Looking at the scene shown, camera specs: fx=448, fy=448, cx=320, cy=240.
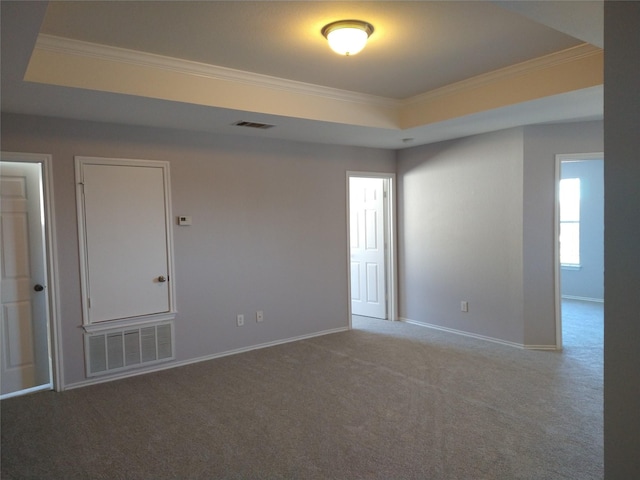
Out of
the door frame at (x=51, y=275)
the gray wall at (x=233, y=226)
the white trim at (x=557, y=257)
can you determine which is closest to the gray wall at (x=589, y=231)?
the white trim at (x=557, y=257)

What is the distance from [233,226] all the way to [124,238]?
110 centimetres

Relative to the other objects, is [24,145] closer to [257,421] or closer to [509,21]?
[257,421]

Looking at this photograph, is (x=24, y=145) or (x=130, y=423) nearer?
(x=130, y=423)

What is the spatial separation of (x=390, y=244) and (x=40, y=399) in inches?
166

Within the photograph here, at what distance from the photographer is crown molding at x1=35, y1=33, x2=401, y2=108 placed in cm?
293

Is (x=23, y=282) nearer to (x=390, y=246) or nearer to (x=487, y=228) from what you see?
(x=390, y=246)

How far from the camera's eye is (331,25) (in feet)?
8.96

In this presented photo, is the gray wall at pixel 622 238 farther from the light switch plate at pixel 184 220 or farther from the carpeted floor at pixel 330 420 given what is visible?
the light switch plate at pixel 184 220

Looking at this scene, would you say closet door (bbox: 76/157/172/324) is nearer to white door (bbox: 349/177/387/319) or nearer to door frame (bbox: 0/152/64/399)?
door frame (bbox: 0/152/64/399)

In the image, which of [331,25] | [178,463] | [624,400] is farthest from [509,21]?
[178,463]

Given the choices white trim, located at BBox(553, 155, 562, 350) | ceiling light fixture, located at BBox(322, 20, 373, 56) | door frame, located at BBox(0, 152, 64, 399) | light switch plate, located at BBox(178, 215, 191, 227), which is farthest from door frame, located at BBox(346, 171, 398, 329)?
door frame, located at BBox(0, 152, 64, 399)

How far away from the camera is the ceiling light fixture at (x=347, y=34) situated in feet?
8.91

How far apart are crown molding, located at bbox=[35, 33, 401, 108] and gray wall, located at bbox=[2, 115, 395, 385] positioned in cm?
104

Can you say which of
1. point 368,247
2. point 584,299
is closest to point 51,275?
point 368,247
